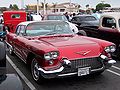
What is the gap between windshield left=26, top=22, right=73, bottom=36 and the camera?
22.8ft

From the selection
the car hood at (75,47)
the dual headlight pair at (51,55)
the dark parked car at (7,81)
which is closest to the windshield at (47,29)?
the car hood at (75,47)

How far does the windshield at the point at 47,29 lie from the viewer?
695cm

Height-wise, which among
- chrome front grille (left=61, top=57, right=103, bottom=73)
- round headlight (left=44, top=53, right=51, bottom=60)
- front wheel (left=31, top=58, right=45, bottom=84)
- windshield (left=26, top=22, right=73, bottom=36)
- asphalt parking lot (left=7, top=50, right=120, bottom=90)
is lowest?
asphalt parking lot (left=7, top=50, right=120, bottom=90)

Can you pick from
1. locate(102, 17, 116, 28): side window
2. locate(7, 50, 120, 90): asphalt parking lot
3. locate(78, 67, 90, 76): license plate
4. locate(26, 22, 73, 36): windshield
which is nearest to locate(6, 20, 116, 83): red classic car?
locate(78, 67, 90, 76): license plate

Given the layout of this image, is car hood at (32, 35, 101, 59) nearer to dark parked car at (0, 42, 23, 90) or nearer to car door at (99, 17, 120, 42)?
dark parked car at (0, 42, 23, 90)

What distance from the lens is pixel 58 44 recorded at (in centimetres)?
573

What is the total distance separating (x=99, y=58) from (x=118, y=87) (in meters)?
0.77

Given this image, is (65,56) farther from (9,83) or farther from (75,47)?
(9,83)

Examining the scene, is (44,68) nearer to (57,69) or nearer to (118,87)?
(57,69)

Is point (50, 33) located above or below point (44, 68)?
above

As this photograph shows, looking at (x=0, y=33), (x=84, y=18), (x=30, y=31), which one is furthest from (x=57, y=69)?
(x=84, y=18)

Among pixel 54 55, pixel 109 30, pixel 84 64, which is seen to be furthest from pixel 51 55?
pixel 109 30

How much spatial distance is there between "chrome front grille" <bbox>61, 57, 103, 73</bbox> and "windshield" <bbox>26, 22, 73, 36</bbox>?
5.67ft

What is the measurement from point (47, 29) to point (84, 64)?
196 centimetres
